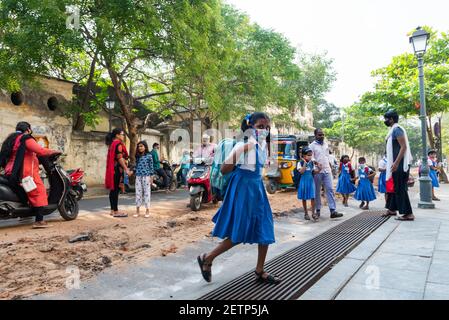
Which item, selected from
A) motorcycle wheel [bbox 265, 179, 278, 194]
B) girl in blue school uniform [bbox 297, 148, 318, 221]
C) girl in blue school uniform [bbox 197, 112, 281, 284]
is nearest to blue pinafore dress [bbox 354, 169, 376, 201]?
girl in blue school uniform [bbox 297, 148, 318, 221]

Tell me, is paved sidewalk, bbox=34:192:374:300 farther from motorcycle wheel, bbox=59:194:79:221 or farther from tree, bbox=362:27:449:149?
tree, bbox=362:27:449:149

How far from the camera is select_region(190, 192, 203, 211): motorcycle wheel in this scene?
26.9 ft

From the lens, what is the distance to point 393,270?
352cm

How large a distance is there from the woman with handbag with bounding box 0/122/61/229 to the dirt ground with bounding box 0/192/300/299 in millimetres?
579

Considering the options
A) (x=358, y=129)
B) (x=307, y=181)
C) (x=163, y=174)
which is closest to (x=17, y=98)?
(x=163, y=174)

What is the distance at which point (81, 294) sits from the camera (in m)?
3.05

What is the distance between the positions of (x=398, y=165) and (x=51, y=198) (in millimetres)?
6351

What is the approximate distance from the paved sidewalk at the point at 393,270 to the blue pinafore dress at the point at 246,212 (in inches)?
25.7

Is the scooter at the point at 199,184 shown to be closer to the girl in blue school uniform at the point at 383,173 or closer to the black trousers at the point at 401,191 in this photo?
the black trousers at the point at 401,191

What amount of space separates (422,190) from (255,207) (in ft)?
23.0

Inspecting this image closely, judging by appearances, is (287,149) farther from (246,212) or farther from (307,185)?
(246,212)

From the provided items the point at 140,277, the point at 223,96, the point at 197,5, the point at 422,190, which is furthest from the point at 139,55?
the point at 140,277
